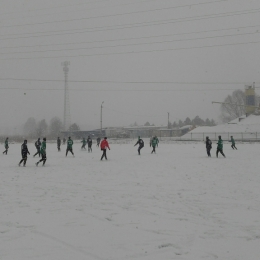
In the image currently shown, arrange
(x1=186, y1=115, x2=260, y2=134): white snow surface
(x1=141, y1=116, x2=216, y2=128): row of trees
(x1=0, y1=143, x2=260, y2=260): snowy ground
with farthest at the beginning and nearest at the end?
(x1=141, y1=116, x2=216, y2=128): row of trees, (x1=186, y1=115, x2=260, y2=134): white snow surface, (x1=0, y1=143, x2=260, y2=260): snowy ground

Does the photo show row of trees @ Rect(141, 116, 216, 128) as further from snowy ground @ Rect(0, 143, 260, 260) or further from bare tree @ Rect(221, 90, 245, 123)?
snowy ground @ Rect(0, 143, 260, 260)

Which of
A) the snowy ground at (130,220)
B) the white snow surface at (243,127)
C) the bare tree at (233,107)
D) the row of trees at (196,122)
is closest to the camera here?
the snowy ground at (130,220)

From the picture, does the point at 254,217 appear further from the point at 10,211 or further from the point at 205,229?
the point at 10,211

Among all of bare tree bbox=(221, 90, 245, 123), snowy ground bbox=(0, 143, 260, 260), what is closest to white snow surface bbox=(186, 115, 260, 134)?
bare tree bbox=(221, 90, 245, 123)

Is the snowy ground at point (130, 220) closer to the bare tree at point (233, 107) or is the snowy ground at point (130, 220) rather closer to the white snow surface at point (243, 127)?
the white snow surface at point (243, 127)

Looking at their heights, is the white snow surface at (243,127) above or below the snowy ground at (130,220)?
above

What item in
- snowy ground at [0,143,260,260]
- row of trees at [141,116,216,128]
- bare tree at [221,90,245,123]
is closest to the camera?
snowy ground at [0,143,260,260]

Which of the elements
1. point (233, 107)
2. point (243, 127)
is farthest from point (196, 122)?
point (243, 127)

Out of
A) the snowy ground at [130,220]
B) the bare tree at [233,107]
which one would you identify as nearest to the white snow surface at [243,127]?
the bare tree at [233,107]

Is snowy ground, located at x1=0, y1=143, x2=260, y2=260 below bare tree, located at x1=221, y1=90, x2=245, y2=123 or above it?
below

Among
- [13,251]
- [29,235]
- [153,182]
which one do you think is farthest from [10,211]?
[153,182]

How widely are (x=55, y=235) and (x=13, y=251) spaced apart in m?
0.86

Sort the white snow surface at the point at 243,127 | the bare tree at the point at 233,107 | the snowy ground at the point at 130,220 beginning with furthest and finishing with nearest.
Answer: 1. the bare tree at the point at 233,107
2. the white snow surface at the point at 243,127
3. the snowy ground at the point at 130,220

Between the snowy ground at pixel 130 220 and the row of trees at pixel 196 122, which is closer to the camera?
the snowy ground at pixel 130 220
